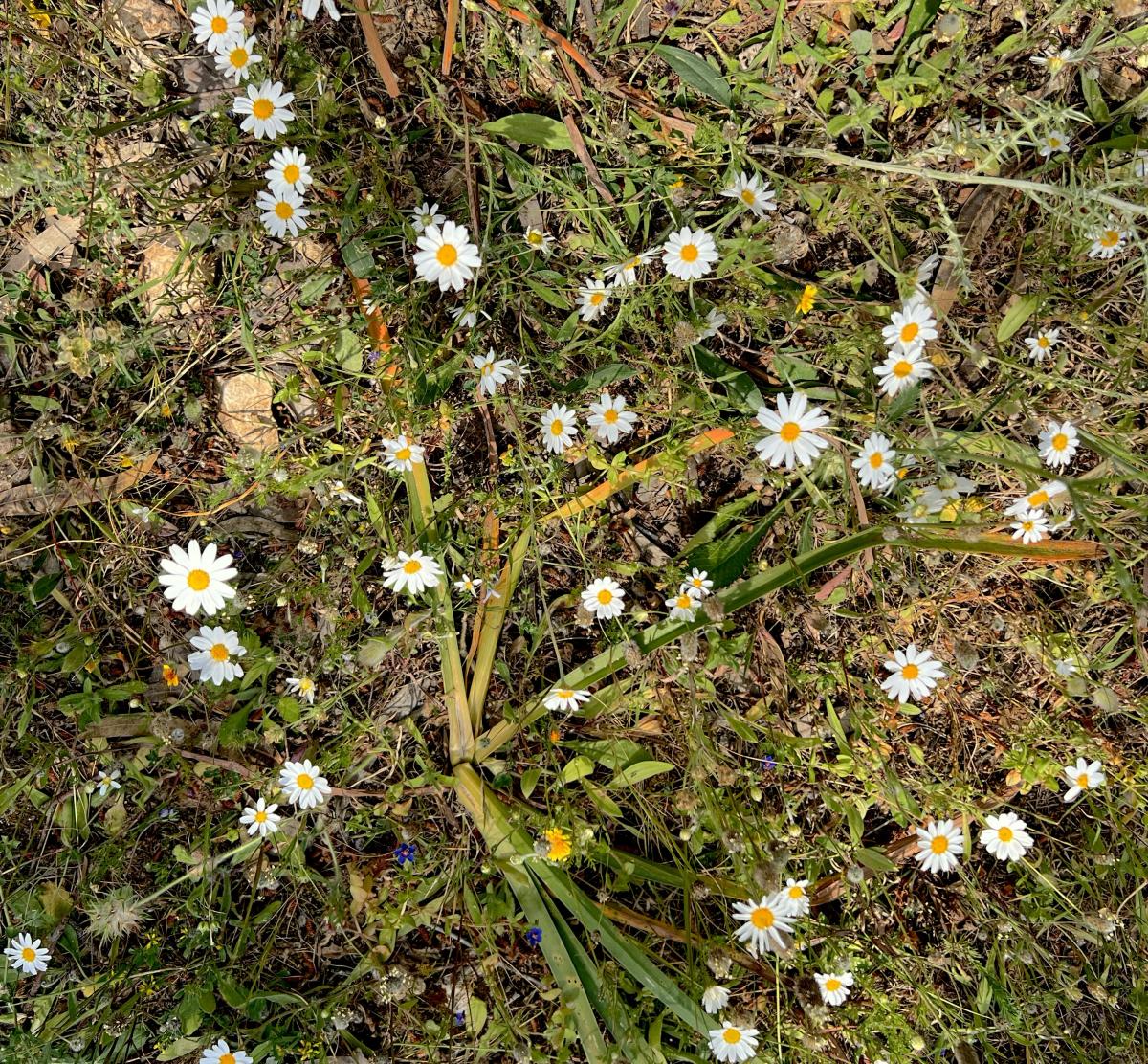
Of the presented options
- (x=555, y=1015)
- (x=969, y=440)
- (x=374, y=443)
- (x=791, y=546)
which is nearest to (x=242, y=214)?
(x=374, y=443)

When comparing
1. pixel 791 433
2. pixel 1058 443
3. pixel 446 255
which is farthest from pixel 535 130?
pixel 1058 443

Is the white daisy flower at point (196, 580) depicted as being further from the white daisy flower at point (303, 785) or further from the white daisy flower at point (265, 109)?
the white daisy flower at point (265, 109)

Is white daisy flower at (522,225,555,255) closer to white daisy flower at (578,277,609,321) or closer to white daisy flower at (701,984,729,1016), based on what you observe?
white daisy flower at (578,277,609,321)

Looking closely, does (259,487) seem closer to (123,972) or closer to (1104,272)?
(123,972)

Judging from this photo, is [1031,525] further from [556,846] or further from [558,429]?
[556,846]

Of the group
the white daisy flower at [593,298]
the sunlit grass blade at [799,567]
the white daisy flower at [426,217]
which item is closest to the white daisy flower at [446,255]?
the white daisy flower at [426,217]

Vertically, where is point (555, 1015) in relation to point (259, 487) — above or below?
below

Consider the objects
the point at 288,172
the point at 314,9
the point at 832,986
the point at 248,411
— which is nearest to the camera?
the point at 314,9
